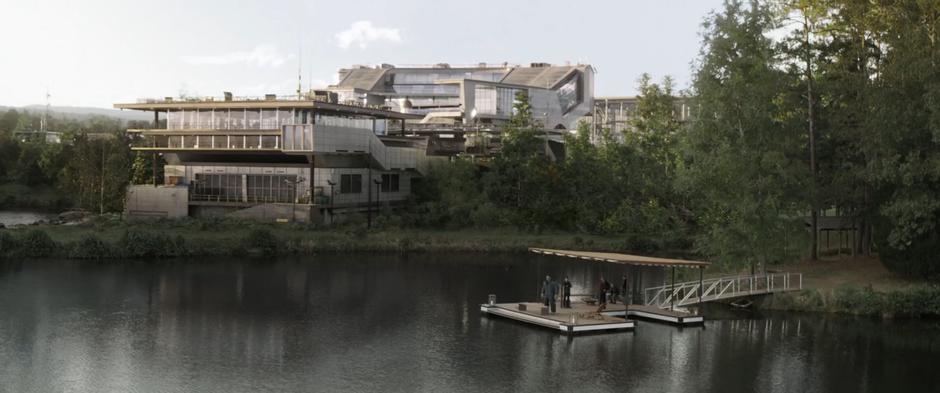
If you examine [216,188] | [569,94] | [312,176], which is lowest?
[216,188]

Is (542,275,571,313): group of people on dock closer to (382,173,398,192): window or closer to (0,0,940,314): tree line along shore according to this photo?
(0,0,940,314): tree line along shore

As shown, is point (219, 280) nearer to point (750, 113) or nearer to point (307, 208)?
point (307, 208)

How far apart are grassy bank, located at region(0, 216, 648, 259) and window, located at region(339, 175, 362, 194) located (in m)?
5.69

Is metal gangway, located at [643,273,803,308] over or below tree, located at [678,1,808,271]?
below

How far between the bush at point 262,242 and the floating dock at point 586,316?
70.1ft

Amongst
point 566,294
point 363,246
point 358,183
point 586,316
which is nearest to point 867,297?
point 586,316

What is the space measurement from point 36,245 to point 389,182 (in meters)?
29.9

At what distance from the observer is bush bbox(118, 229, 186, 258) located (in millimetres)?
52562

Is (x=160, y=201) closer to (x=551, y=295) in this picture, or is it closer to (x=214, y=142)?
(x=214, y=142)

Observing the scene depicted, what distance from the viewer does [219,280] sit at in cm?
4553

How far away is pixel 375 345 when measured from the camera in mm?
32062

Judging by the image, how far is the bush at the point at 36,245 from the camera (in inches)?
2015

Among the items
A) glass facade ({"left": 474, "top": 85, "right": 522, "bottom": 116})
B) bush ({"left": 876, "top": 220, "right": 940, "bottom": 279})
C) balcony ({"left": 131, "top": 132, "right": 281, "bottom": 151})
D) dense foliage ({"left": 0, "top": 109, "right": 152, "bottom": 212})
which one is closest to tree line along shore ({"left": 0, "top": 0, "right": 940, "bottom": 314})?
bush ({"left": 876, "top": 220, "right": 940, "bottom": 279})

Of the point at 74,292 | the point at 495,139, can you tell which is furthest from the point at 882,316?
the point at 495,139
